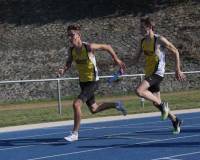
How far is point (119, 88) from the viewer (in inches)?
1283

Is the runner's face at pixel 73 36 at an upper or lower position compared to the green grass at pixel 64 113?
upper

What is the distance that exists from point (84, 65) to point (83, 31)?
28077 mm

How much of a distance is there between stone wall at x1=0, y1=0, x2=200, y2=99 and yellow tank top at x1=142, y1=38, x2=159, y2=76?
19963 mm

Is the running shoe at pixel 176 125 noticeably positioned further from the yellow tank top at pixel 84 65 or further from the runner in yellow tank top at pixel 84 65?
the yellow tank top at pixel 84 65

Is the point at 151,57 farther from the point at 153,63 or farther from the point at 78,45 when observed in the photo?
the point at 78,45

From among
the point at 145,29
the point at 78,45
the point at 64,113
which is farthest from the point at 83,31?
the point at 78,45

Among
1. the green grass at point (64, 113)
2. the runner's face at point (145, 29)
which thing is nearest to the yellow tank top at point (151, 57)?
the runner's face at point (145, 29)

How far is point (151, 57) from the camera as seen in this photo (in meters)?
12.2

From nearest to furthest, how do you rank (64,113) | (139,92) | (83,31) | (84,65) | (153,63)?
(139,92)
(84,65)
(153,63)
(64,113)
(83,31)

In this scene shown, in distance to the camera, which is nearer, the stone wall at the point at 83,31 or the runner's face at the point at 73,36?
the runner's face at the point at 73,36

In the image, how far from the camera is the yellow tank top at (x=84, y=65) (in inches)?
467

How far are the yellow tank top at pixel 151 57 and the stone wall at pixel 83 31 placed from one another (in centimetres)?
1996

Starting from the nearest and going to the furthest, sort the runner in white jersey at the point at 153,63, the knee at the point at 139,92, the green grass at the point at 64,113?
the knee at the point at 139,92, the runner in white jersey at the point at 153,63, the green grass at the point at 64,113

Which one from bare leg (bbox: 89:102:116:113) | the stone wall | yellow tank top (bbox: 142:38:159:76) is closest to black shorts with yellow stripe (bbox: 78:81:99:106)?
bare leg (bbox: 89:102:116:113)
